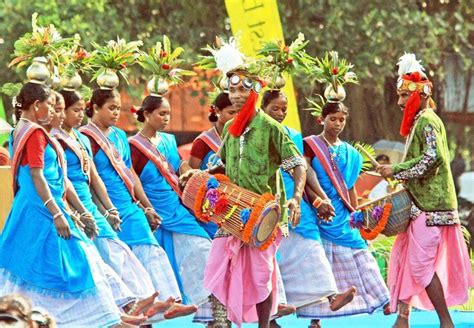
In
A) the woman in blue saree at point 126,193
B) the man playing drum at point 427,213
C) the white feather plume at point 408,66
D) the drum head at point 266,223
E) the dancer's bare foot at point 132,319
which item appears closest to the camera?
the drum head at point 266,223

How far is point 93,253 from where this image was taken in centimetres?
956

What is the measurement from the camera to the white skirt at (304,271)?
1161 centimetres

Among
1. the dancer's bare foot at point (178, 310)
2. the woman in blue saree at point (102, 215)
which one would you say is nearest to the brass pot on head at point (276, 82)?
the woman in blue saree at point (102, 215)

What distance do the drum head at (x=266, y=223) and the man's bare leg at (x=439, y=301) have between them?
1871 mm

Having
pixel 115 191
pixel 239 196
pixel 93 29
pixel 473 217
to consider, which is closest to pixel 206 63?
pixel 115 191

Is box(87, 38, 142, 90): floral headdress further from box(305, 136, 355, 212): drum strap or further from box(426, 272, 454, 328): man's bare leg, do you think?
box(426, 272, 454, 328): man's bare leg

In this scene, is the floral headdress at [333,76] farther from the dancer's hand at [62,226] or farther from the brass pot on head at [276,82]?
the dancer's hand at [62,226]

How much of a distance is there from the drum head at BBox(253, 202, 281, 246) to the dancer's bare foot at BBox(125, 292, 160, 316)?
4.19ft

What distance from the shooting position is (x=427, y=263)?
1091cm

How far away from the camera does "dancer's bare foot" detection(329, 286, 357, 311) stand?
11.6 metres

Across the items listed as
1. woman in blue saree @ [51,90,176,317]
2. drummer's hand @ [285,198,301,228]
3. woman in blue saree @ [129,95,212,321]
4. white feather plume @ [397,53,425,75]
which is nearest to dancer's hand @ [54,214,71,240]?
woman in blue saree @ [51,90,176,317]

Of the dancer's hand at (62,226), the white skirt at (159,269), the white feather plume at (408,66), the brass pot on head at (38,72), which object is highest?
the brass pot on head at (38,72)

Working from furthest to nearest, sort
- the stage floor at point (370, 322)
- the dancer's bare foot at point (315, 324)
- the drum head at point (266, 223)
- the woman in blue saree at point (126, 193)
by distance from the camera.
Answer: the stage floor at point (370, 322) → the dancer's bare foot at point (315, 324) → the woman in blue saree at point (126, 193) → the drum head at point (266, 223)

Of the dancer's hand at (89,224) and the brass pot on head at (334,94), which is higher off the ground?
the brass pot on head at (334,94)
